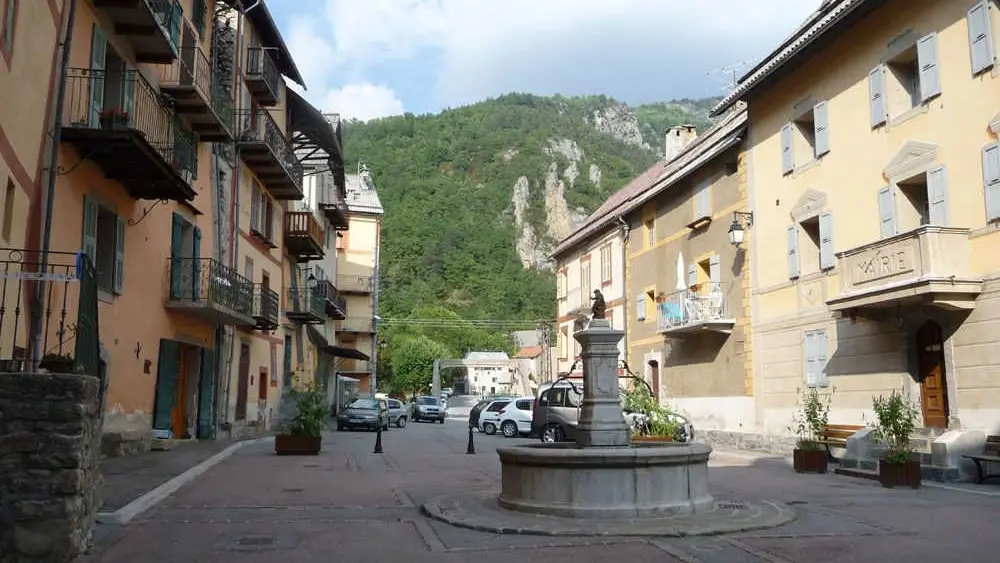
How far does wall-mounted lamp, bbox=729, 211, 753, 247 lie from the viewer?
75.0 ft

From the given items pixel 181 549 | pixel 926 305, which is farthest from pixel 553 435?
pixel 181 549

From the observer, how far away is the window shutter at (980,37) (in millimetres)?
14977

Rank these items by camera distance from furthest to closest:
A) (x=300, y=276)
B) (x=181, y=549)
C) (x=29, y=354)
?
(x=300, y=276), (x=29, y=354), (x=181, y=549)

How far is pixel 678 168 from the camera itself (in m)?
28.8

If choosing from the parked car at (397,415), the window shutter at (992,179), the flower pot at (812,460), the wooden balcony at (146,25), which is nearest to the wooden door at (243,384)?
the wooden balcony at (146,25)

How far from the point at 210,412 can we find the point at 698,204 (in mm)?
16214

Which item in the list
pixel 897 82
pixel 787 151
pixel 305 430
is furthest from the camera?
pixel 787 151

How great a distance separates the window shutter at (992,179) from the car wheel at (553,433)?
464 inches

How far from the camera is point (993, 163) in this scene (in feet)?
49.1

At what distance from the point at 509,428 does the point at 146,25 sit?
69.4 ft

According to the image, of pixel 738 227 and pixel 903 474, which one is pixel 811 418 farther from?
pixel 738 227

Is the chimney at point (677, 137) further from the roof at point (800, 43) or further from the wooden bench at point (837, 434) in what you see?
the wooden bench at point (837, 434)

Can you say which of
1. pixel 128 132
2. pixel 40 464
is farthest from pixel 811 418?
pixel 40 464

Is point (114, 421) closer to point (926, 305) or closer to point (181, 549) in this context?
point (181, 549)
